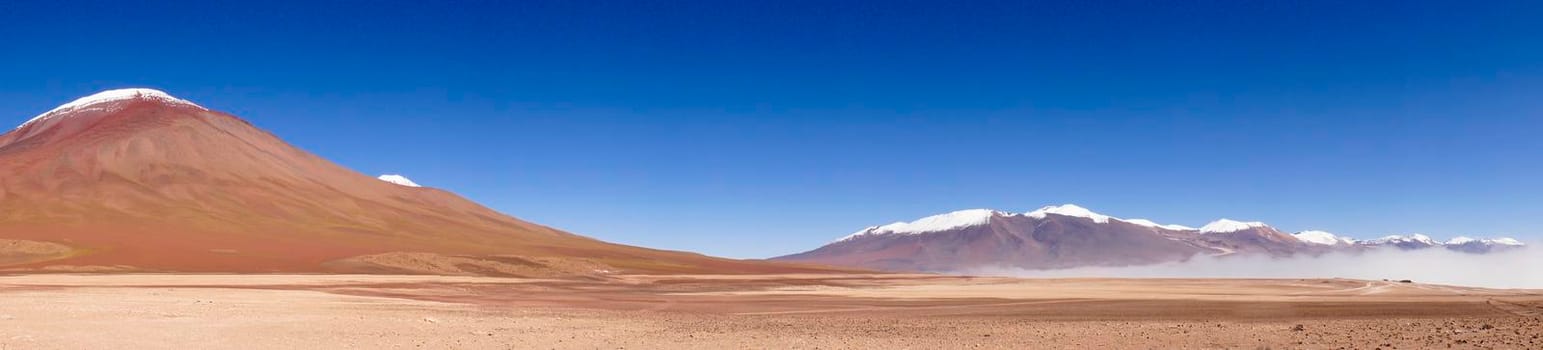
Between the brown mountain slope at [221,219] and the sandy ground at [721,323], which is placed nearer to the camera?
the sandy ground at [721,323]

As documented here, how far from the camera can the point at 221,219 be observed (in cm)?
13800

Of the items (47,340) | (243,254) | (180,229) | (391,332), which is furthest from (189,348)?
(180,229)

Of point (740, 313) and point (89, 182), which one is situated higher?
point (89, 182)

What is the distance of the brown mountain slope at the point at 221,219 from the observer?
3922 inches

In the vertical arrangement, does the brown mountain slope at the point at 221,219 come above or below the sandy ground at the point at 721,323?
above

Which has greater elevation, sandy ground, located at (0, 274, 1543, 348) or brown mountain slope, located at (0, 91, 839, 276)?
brown mountain slope, located at (0, 91, 839, 276)

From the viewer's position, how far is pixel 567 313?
130 ft

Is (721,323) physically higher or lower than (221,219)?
lower

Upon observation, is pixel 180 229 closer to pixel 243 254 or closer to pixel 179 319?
pixel 243 254

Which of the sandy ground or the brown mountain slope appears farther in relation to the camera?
the brown mountain slope

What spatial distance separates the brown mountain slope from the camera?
99.6 metres

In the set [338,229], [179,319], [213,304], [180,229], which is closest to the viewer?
[179,319]

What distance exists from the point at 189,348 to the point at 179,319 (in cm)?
822

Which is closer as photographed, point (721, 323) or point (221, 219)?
point (721, 323)
